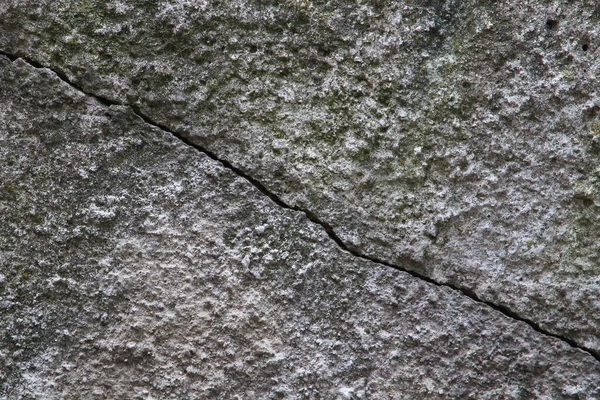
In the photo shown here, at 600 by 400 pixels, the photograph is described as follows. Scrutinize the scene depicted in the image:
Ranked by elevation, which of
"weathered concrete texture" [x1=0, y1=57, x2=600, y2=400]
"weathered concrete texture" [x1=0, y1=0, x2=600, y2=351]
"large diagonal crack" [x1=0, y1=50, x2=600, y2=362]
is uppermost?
"weathered concrete texture" [x1=0, y1=0, x2=600, y2=351]

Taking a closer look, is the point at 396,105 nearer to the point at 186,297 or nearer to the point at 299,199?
the point at 299,199

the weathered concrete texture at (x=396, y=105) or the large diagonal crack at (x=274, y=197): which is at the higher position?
the weathered concrete texture at (x=396, y=105)

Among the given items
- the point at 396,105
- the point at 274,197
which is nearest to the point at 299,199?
the point at 274,197

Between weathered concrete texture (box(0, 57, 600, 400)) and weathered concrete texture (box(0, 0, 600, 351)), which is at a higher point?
weathered concrete texture (box(0, 0, 600, 351))

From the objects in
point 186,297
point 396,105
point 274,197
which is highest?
point 396,105

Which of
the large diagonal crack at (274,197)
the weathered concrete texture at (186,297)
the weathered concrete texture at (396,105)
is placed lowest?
the weathered concrete texture at (186,297)
